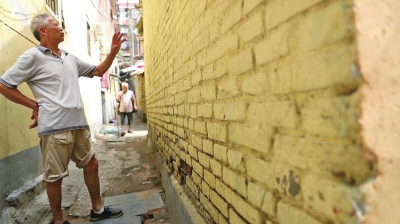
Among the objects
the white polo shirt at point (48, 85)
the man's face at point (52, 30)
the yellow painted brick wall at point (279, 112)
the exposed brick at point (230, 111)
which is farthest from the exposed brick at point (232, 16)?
the man's face at point (52, 30)

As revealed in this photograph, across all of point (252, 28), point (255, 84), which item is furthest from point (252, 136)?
point (252, 28)

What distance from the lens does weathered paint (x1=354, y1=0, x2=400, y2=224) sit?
1.86ft

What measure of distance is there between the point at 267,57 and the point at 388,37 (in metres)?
0.38

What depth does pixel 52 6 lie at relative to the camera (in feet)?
17.6

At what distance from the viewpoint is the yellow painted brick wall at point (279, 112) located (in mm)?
604

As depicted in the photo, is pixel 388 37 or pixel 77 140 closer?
pixel 388 37

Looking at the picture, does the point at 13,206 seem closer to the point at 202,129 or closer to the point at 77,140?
the point at 77,140

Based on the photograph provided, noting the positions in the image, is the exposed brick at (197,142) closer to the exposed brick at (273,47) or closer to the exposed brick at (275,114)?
the exposed brick at (275,114)

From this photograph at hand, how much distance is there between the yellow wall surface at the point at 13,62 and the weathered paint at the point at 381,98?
10.5ft

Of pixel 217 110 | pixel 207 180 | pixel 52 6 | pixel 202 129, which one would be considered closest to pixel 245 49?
pixel 217 110

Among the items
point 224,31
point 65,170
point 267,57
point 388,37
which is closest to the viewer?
Result: point 388,37

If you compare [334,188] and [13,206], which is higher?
[334,188]

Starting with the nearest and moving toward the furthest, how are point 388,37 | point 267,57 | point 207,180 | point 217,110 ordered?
point 388,37 → point 267,57 → point 217,110 → point 207,180

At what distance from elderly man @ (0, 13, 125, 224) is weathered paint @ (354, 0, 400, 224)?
2.46m
